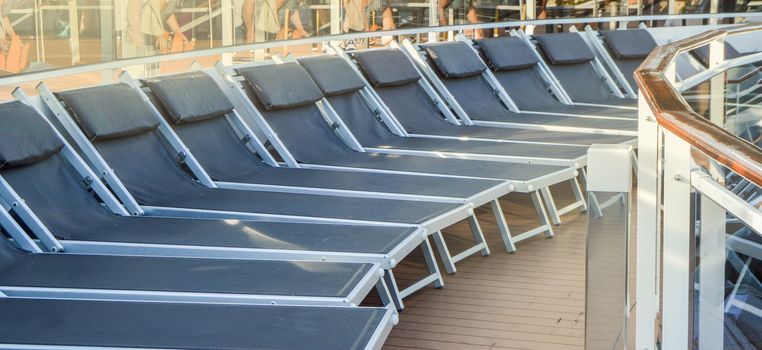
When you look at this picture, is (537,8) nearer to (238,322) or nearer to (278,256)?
(278,256)

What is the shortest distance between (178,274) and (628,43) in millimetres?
6844

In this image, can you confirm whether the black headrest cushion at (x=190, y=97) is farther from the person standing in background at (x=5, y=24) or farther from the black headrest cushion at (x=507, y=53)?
the black headrest cushion at (x=507, y=53)

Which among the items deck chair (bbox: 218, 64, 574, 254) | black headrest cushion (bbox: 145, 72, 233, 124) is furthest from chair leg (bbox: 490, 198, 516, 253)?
black headrest cushion (bbox: 145, 72, 233, 124)

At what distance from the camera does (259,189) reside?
521 cm

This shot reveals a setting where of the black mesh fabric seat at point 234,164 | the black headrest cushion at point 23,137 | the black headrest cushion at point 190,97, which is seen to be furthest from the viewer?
the black headrest cushion at point 190,97

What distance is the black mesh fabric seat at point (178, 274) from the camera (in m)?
3.42

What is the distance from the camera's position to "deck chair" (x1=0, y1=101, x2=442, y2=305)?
3932mm

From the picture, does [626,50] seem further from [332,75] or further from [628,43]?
[332,75]

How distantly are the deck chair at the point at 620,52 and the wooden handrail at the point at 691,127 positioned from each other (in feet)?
20.4

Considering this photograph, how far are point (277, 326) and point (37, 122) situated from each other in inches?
74.8

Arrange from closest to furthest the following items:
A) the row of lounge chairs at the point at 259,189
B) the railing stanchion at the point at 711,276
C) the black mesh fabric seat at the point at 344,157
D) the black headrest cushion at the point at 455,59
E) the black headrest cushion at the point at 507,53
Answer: the railing stanchion at the point at 711,276 → the row of lounge chairs at the point at 259,189 → the black mesh fabric seat at the point at 344,157 → the black headrest cushion at the point at 455,59 → the black headrest cushion at the point at 507,53

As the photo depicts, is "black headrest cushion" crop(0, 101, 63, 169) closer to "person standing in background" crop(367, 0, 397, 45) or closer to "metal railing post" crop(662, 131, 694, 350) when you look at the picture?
"metal railing post" crop(662, 131, 694, 350)

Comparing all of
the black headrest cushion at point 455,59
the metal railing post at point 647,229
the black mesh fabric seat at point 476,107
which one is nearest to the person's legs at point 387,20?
the black headrest cushion at point 455,59

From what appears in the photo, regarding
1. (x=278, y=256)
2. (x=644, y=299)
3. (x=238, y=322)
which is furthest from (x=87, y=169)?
(x=644, y=299)
